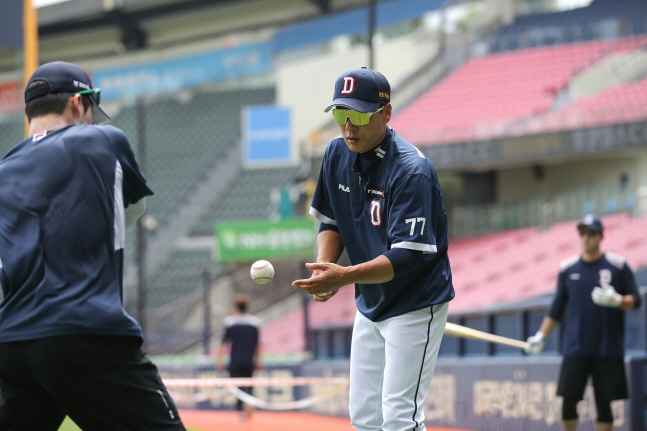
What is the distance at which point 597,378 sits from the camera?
8.30 metres

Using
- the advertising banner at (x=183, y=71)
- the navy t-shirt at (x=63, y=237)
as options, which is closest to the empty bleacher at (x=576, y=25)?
the advertising banner at (x=183, y=71)

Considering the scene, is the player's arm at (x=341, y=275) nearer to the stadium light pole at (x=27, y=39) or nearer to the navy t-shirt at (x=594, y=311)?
the navy t-shirt at (x=594, y=311)

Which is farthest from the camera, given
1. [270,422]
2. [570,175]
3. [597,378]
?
[570,175]

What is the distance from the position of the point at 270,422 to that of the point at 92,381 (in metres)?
12.4

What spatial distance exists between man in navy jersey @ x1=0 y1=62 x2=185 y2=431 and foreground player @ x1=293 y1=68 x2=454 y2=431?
1120 mm

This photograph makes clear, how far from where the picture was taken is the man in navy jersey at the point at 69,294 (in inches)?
141

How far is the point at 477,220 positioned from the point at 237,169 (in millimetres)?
9439

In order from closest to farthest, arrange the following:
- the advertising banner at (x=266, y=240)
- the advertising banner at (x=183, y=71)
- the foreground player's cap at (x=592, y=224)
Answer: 1. the foreground player's cap at (x=592, y=224)
2. the advertising banner at (x=266, y=240)
3. the advertising banner at (x=183, y=71)

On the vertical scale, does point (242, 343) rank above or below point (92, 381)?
below

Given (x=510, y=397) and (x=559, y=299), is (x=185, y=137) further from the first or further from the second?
(x=559, y=299)

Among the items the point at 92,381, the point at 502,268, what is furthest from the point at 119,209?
the point at 502,268

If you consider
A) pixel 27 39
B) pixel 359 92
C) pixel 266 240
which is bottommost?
pixel 266 240

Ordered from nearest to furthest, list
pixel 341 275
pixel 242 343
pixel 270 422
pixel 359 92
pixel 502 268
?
pixel 341 275 → pixel 359 92 → pixel 270 422 → pixel 242 343 → pixel 502 268

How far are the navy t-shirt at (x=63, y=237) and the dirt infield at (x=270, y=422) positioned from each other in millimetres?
9062
